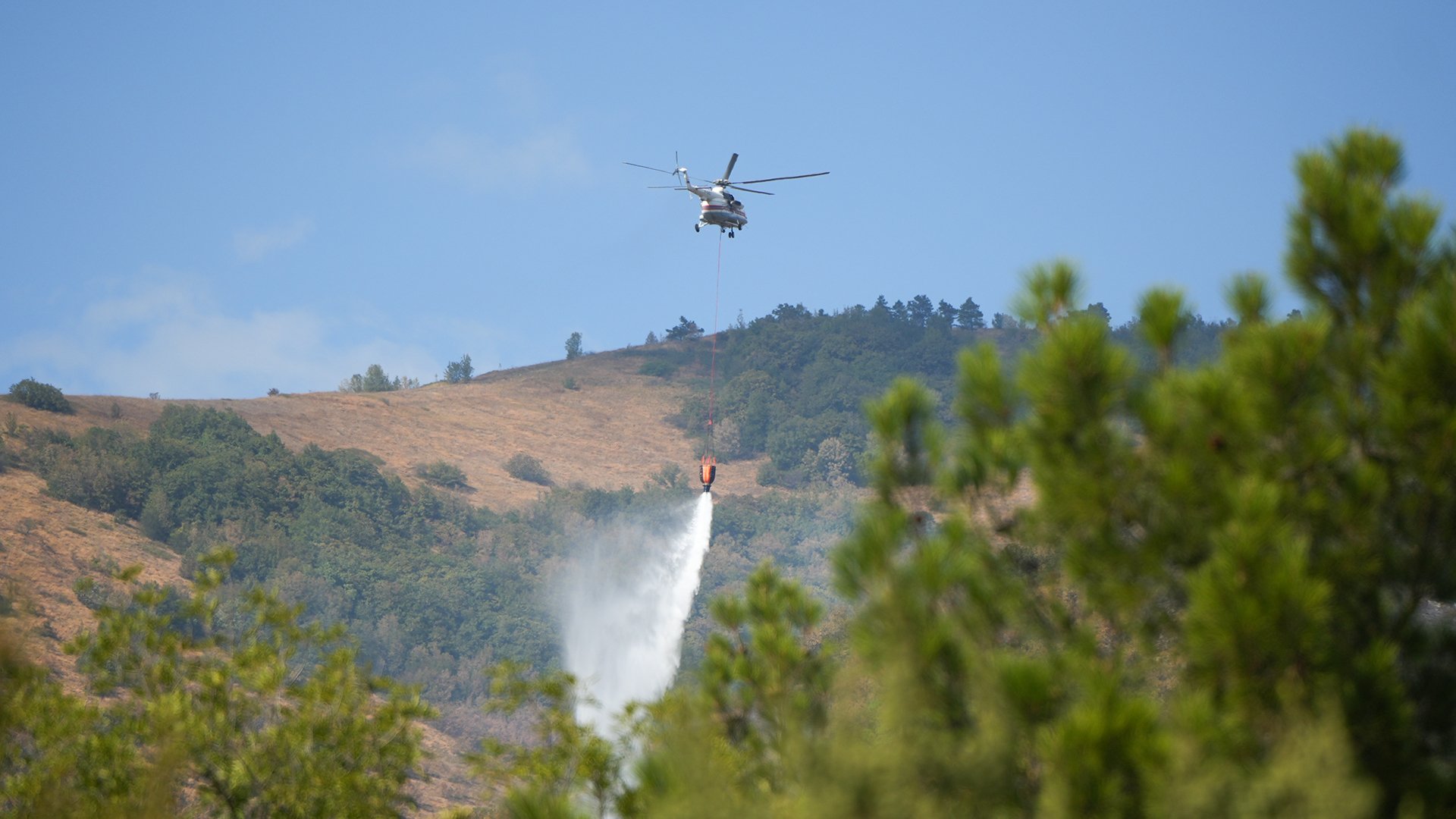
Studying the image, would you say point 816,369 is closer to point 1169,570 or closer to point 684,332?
point 684,332

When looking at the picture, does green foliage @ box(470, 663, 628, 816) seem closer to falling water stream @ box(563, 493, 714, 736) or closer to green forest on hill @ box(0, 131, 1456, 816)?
green forest on hill @ box(0, 131, 1456, 816)

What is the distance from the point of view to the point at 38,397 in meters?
85.5

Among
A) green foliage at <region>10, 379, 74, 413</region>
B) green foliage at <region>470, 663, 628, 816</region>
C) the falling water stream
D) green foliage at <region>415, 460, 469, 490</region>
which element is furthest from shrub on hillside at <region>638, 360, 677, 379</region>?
green foliage at <region>470, 663, 628, 816</region>

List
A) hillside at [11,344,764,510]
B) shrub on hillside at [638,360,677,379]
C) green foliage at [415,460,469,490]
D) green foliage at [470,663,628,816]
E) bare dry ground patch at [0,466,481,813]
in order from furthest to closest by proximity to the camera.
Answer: shrub on hillside at [638,360,677,379], hillside at [11,344,764,510], green foliage at [415,460,469,490], bare dry ground patch at [0,466,481,813], green foliage at [470,663,628,816]

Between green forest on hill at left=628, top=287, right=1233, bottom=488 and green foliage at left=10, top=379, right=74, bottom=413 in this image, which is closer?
green foliage at left=10, top=379, right=74, bottom=413

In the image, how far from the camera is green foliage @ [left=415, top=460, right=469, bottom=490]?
10075 cm

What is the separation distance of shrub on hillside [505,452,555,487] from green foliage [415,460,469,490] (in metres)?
5.84

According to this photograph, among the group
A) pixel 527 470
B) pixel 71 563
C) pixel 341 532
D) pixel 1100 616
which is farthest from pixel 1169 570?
pixel 527 470

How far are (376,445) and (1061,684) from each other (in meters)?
101

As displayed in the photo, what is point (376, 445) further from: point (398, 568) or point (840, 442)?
point (840, 442)

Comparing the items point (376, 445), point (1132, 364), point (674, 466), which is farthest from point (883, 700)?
point (674, 466)

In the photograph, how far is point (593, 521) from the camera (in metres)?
99.6

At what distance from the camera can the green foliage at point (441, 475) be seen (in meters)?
101

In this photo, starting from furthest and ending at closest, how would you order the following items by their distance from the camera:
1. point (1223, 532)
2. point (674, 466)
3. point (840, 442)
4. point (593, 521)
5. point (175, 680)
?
point (840, 442) → point (674, 466) → point (593, 521) → point (175, 680) → point (1223, 532)
